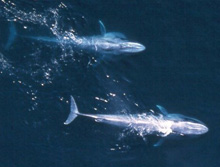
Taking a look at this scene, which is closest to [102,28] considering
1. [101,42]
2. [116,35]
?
[101,42]

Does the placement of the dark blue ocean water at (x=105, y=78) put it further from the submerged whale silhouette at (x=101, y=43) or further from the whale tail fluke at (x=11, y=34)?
the submerged whale silhouette at (x=101, y=43)

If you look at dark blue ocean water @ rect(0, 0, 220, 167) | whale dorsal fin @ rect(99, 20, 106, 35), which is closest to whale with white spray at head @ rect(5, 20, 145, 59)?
whale dorsal fin @ rect(99, 20, 106, 35)

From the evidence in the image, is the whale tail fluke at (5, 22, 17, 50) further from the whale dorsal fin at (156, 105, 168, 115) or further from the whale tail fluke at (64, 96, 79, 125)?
the whale dorsal fin at (156, 105, 168, 115)

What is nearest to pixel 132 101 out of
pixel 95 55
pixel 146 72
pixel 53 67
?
pixel 146 72

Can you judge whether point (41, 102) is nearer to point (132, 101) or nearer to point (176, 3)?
point (132, 101)

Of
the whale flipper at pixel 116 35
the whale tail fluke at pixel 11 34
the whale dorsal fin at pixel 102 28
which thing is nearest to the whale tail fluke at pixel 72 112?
the whale dorsal fin at pixel 102 28

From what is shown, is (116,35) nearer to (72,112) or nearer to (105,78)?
(105,78)
